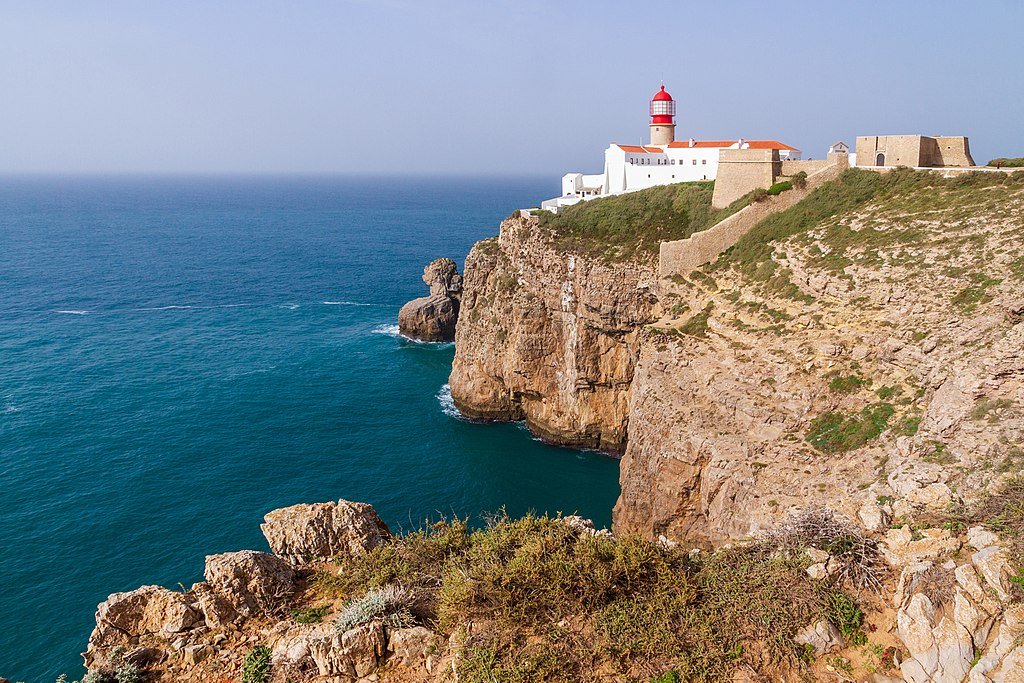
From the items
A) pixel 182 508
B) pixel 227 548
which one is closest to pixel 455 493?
pixel 227 548

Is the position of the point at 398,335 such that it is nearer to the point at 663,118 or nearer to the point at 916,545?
the point at 663,118

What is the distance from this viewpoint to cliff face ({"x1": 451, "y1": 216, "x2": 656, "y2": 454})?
4256cm

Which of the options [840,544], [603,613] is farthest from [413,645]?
[840,544]

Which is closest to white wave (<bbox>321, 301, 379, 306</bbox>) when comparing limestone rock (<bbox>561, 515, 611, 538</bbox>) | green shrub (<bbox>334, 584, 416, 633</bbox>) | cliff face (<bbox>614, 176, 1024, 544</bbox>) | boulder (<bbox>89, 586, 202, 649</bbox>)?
cliff face (<bbox>614, 176, 1024, 544</bbox>)

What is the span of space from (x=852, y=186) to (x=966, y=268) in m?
14.2

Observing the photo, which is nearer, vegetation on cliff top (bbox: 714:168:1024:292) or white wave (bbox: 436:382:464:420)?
vegetation on cliff top (bbox: 714:168:1024:292)

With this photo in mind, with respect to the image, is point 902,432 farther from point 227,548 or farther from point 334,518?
point 227,548

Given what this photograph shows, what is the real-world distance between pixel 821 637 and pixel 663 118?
64.2 m

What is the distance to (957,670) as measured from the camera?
390 inches

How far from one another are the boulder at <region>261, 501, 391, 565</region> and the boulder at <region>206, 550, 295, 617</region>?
119 cm

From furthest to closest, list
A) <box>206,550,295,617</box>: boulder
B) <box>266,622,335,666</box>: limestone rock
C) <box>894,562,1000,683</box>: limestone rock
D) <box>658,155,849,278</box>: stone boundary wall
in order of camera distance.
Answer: <box>658,155,849,278</box>: stone boundary wall, <box>206,550,295,617</box>: boulder, <box>266,622,335,666</box>: limestone rock, <box>894,562,1000,683</box>: limestone rock

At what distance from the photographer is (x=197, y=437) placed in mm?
43312

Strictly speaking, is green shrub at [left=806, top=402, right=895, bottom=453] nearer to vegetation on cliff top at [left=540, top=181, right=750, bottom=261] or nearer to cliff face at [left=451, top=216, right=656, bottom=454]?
cliff face at [left=451, top=216, right=656, bottom=454]

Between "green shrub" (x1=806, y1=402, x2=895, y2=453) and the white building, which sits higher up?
the white building
